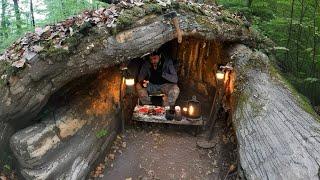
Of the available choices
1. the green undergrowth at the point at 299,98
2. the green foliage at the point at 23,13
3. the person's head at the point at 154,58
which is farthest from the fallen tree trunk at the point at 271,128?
the green foliage at the point at 23,13

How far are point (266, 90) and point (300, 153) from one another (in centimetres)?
216

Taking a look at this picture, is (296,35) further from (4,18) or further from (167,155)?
(4,18)

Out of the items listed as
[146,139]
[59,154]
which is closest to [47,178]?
[59,154]

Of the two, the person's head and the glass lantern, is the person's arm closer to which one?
the person's head

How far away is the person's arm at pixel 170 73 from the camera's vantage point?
846 centimetres

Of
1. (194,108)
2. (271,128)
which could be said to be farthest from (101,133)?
(271,128)

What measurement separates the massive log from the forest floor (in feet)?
1.87

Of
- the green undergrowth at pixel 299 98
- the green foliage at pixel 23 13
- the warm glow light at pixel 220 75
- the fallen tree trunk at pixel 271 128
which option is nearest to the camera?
the fallen tree trunk at pixel 271 128

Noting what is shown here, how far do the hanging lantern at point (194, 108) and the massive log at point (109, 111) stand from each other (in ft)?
4.19

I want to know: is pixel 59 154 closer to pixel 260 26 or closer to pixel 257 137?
pixel 257 137

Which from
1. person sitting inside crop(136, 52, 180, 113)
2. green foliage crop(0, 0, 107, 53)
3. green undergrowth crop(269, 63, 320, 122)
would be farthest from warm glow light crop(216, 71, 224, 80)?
green foliage crop(0, 0, 107, 53)

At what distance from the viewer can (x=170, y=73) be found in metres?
8.53

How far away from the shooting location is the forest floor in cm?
641

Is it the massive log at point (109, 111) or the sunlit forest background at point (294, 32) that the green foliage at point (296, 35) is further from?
the massive log at point (109, 111)
